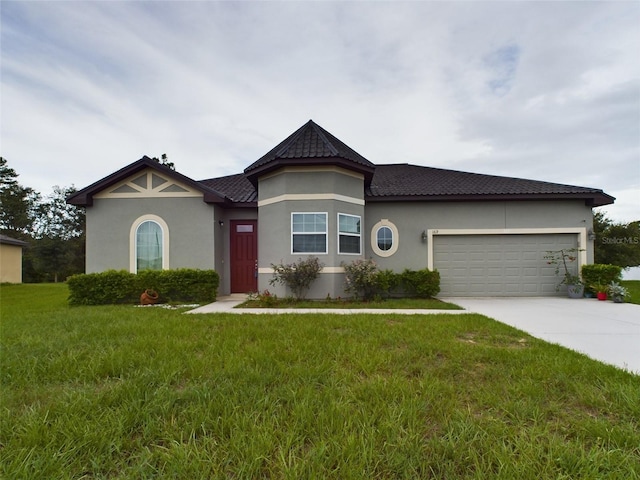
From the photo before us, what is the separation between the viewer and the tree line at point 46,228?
1158 inches

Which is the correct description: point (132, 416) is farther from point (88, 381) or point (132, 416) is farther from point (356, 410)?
point (356, 410)

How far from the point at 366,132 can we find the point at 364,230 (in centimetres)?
826

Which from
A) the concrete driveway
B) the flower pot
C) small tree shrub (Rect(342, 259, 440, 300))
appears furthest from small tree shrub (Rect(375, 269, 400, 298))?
the flower pot

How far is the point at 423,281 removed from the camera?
9.80 m

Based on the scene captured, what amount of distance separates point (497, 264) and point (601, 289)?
9.61 ft

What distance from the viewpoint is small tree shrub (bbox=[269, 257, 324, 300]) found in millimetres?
8859

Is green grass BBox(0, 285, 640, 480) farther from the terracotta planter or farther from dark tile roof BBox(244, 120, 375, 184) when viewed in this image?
dark tile roof BBox(244, 120, 375, 184)

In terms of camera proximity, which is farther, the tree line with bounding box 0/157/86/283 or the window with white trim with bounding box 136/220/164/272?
the tree line with bounding box 0/157/86/283

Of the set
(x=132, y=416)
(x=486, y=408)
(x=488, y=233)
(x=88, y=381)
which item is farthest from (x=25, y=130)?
(x=488, y=233)

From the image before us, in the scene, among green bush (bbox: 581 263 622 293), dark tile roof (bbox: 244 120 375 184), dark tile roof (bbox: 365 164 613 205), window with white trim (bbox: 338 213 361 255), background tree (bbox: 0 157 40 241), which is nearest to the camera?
dark tile roof (bbox: 244 120 375 184)

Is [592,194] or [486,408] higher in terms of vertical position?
[592,194]

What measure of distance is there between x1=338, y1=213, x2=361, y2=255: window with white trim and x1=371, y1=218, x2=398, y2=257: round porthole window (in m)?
1.08

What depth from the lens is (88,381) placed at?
3172 mm

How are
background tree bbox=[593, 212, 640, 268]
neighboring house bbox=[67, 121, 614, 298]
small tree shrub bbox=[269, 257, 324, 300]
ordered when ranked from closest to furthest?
small tree shrub bbox=[269, 257, 324, 300] < neighboring house bbox=[67, 121, 614, 298] < background tree bbox=[593, 212, 640, 268]
